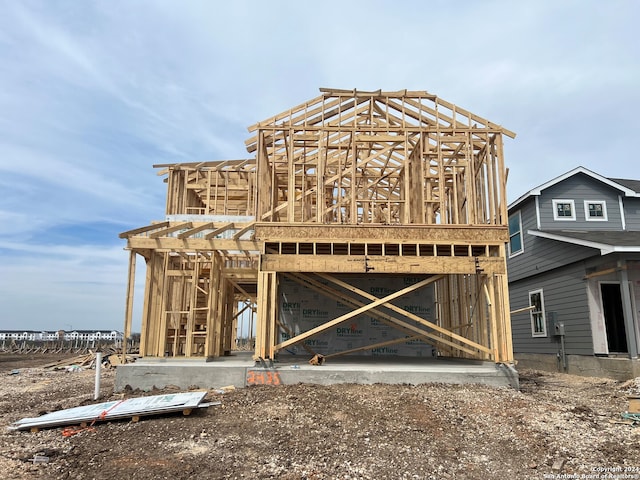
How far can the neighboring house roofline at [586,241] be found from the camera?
12.6 meters

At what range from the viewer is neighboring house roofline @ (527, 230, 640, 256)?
12.6 m

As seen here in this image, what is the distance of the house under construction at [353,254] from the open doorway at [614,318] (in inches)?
191

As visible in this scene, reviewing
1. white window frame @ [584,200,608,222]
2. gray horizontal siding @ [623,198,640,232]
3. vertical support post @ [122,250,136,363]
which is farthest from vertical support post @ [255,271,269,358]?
gray horizontal siding @ [623,198,640,232]

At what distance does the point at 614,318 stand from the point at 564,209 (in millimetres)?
4148

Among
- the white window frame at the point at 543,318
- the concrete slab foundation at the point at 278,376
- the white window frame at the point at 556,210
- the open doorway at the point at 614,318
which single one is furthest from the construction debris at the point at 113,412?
the white window frame at the point at 556,210

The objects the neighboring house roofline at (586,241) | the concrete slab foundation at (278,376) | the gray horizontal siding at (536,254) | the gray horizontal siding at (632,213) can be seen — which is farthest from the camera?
the gray horizontal siding at (632,213)

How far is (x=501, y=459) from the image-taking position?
20.9 feet

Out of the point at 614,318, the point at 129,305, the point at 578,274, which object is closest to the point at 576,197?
the point at 578,274

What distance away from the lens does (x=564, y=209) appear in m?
17.0

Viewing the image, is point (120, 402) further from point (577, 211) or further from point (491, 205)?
point (577, 211)

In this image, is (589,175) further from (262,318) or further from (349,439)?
(349,439)

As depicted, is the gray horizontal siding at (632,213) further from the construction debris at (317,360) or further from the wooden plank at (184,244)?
the wooden plank at (184,244)

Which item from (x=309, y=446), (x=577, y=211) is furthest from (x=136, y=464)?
(x=577, y=211)

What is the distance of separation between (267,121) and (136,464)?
360 inches
